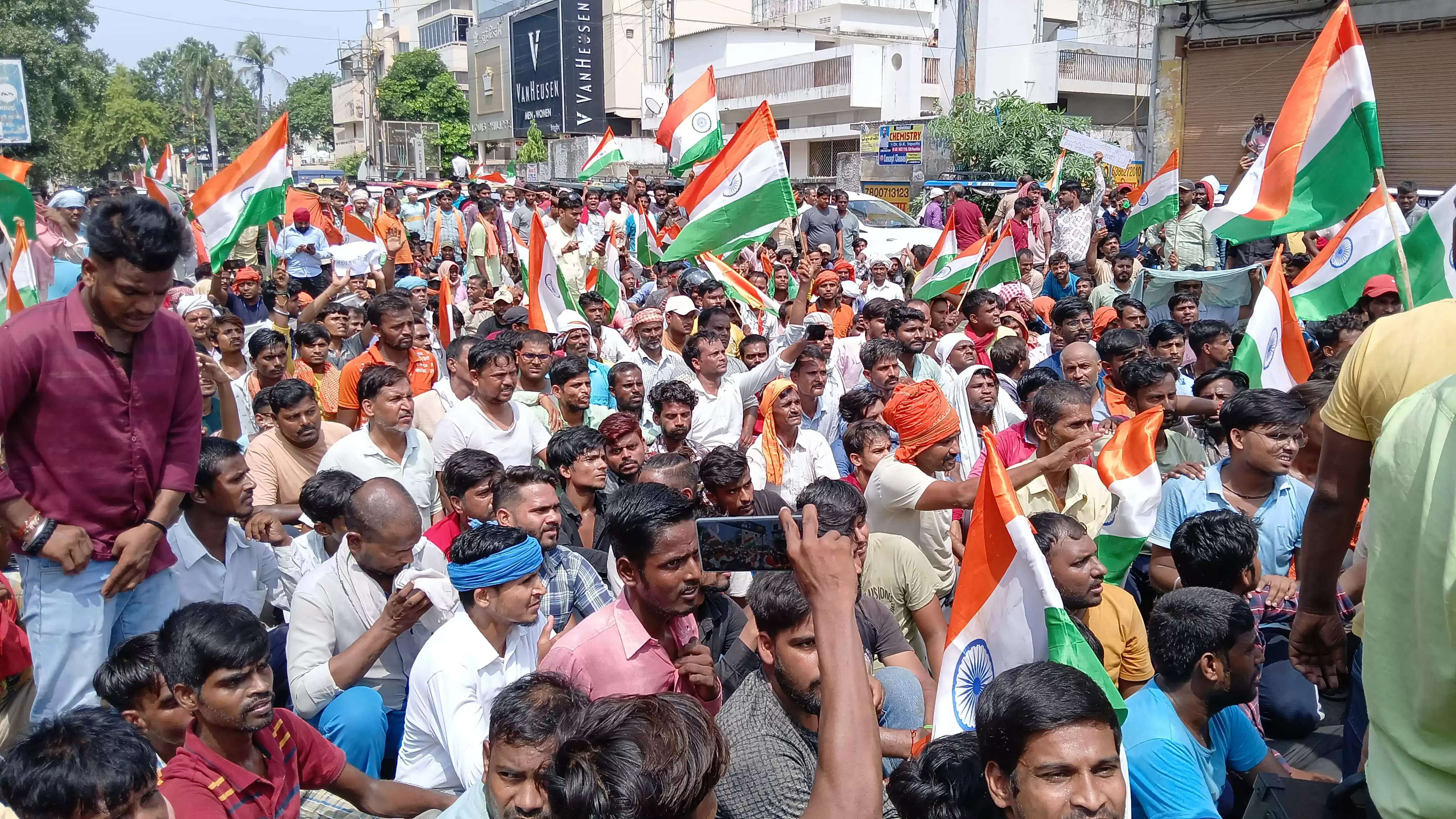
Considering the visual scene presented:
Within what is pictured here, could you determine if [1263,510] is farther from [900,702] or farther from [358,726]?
[358,726]

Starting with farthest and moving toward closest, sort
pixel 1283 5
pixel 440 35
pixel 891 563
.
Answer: pixel 440 35 → pixel 1283 5 → pixel 891 563

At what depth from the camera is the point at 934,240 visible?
16.3 meters

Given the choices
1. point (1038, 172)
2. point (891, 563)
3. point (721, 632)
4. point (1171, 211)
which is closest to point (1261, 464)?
point (891, 563)

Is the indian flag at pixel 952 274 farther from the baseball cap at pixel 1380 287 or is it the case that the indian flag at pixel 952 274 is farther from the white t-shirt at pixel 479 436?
the white t-shirt at pixel 479 436

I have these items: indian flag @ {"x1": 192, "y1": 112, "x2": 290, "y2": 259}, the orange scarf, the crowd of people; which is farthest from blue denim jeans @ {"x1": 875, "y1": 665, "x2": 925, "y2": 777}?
indian flag @ {"x1": 192, "y1": 112, "x2": 290, "y2": 259}

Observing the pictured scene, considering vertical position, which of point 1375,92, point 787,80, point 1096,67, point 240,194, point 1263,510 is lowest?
point 1263,510

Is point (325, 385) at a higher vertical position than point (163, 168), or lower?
lower

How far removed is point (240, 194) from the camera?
908 cm

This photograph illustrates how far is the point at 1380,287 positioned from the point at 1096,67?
24.6 meters

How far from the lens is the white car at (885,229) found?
1656 centimetres

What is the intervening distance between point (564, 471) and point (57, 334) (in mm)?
2333

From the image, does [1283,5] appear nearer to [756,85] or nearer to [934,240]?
[934,240]

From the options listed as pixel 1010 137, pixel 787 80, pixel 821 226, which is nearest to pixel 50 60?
pixel 787 80

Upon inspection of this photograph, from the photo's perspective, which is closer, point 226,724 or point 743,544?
point 743,544
